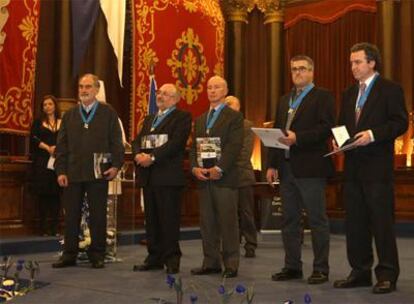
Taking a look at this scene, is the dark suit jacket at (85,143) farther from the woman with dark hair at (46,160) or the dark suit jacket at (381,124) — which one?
the dark suit jacket at (381,124)

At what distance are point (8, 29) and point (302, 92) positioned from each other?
12.6 feet

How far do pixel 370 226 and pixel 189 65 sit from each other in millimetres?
5063

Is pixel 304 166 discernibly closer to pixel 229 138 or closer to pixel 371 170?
pixel 371 170

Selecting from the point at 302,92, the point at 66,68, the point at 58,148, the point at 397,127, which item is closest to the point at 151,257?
the point at 58,148

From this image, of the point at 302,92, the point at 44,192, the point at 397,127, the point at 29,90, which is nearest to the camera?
the point at 397,127

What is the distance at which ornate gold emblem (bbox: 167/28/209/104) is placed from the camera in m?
8.12

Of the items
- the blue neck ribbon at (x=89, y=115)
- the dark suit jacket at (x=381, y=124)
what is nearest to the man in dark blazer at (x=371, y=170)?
the dark suit jacket at (x=381, y=124)

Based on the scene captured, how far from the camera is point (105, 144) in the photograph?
4.66 meters

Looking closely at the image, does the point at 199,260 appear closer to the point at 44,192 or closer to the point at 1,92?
the point at 44,192

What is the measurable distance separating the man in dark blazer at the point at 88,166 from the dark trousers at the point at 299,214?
136 cm

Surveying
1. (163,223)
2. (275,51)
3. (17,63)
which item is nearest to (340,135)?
(163,223)

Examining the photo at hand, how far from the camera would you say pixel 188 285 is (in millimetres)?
3680

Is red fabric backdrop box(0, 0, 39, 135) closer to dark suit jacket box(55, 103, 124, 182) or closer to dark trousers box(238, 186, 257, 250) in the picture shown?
dark suit jacket box(55, 103, 124, 182)

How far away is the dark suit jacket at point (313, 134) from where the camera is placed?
3729mm
